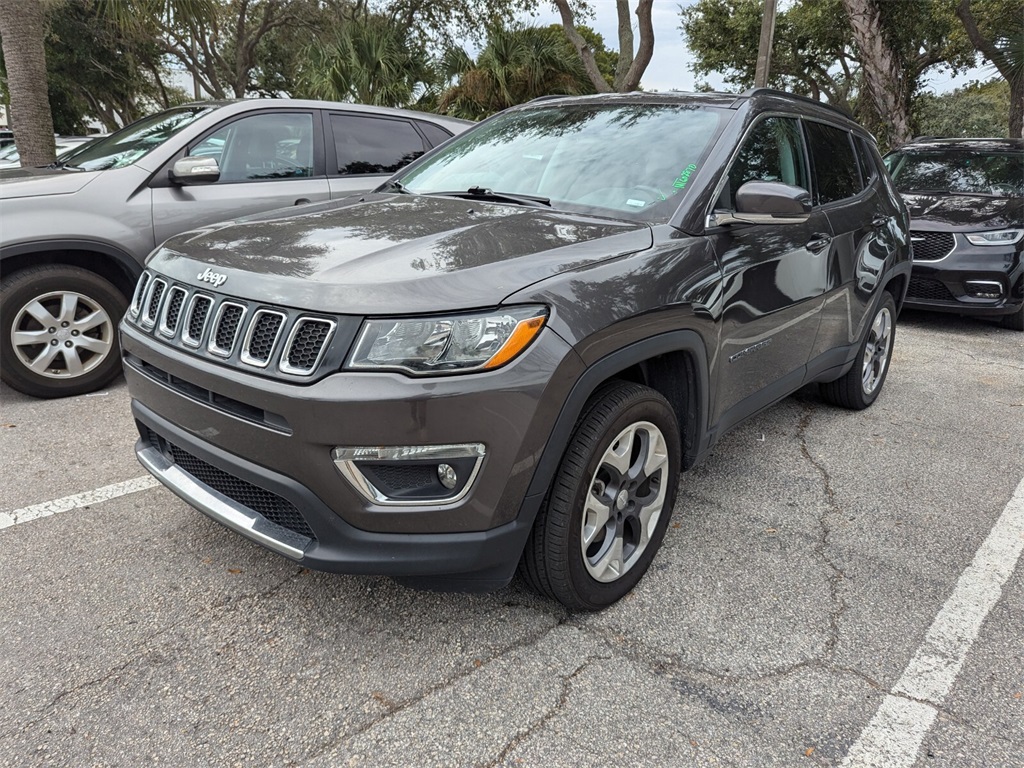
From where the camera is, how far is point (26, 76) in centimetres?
733

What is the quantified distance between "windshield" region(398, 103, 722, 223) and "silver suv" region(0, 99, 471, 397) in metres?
1.72

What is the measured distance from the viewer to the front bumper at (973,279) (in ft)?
21.6

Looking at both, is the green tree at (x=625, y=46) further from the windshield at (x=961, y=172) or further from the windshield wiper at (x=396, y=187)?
the windshield wiper at (x=396, y=187)

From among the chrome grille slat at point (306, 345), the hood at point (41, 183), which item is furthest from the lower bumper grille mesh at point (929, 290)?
the hood at point (41, 183)

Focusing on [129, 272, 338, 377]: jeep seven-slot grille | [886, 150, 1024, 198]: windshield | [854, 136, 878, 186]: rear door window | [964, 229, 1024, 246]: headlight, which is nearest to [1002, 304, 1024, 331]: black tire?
[964, 229, 1024, 246]: headlight

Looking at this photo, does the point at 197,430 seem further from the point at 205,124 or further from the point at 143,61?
the point at 143,61

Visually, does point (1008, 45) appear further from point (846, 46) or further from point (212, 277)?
point (212, 277)

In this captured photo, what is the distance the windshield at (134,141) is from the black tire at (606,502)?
12.1 feet

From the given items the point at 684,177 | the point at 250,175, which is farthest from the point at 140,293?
the point at 250,175

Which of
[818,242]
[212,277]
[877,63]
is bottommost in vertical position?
[818,242]

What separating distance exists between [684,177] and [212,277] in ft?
5.61

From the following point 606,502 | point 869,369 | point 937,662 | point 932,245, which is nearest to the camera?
point 937,662

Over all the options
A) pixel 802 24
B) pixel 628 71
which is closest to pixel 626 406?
pixel 628 71

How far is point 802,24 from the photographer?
20.6m
